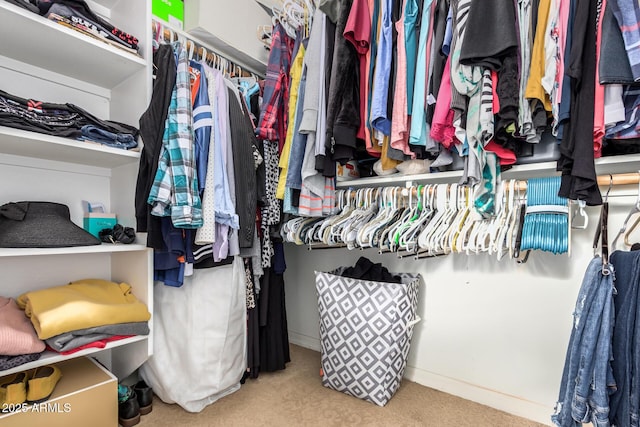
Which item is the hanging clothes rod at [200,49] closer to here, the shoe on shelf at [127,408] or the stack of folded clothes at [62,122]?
the stack of folded clothes at [62,122]

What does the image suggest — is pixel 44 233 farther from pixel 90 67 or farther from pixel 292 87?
pixel 292 87

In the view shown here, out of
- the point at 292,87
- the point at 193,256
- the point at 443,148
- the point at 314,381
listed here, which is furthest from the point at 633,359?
the point at 292,87

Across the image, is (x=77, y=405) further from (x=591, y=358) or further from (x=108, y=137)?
(x=591, y=358)

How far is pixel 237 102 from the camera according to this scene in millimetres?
1451

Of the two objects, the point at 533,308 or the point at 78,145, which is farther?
the point at 533,308

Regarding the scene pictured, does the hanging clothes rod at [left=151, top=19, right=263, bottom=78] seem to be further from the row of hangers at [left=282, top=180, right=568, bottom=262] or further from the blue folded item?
the row of hangers at [left=282, top=180, right=568, bottom=262]

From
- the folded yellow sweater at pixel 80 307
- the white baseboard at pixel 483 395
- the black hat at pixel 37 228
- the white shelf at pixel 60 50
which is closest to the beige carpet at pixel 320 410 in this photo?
the white baseboard at pixel 483 395

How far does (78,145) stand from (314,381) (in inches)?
58.4

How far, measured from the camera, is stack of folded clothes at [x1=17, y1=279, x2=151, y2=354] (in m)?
1.11

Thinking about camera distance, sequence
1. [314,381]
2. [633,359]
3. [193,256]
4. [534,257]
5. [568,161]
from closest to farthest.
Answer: [633,359] → [568,161] → [193,256] → [534,257] → [314,381]

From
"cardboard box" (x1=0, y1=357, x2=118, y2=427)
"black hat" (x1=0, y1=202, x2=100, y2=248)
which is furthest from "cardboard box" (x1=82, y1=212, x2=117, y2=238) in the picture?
"cardboard box" (x1=0, y1=357, x2=118, y2=427)

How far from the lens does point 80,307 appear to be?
1177 millimetres

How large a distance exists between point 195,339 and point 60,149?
0.92 meters

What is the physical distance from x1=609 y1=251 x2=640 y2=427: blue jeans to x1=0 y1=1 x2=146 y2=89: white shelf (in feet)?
5.95
